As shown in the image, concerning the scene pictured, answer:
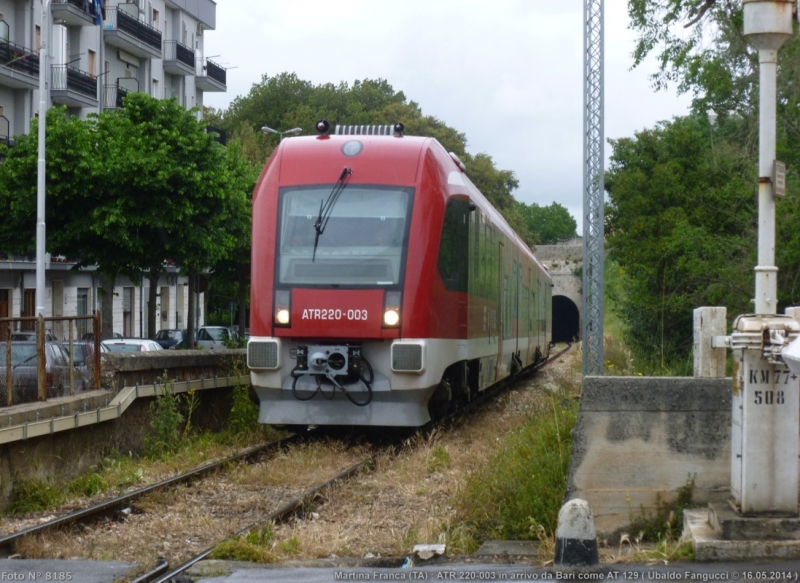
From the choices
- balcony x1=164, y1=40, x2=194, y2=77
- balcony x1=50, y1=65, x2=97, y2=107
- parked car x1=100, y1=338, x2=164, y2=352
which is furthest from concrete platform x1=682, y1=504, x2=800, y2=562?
balcony x1=164, y1=40, x2=194, y2=77

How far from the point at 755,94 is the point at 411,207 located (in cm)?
821

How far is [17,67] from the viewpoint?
3716 centimetres

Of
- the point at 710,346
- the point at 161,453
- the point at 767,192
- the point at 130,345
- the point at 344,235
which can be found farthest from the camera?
the point at 130,345

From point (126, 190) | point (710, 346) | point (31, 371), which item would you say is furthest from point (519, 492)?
point (126, 190)

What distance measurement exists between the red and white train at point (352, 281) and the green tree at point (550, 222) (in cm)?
13698

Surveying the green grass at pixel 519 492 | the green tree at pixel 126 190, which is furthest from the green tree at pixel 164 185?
the green grass at pixel 519 492

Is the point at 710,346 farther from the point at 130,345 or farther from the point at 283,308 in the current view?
the point at 130,345

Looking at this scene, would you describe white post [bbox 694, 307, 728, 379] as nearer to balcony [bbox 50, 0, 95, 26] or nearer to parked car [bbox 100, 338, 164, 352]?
parked car [bbox 100, 338, 164, 352]

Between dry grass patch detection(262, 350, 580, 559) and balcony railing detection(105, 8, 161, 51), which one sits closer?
dry grass patch detection(262, 350, 580, 559)

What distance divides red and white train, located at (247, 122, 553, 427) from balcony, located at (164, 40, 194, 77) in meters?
39.3

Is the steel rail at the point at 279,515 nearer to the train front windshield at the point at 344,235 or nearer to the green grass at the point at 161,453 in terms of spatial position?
the green grass at the point at 161,453

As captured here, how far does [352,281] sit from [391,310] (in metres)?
0.52

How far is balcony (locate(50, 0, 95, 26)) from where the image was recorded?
3991cm

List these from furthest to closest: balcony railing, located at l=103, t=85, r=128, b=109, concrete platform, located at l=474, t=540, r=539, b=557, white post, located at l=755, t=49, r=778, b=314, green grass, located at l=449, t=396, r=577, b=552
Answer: balcony railing, located at l=103, t=85, r=128, b=109 → green grass, located at l=449, t=396, r=577, b=552 → concrete platform, located at l=474, t=540, r=539, b=557 → white post, located at l=755, t=49, r=778, b=314
